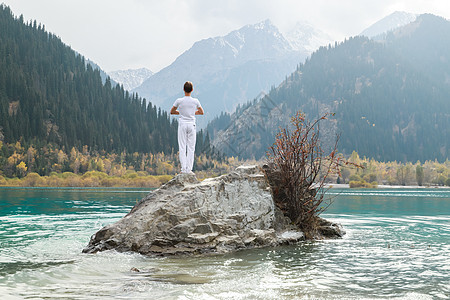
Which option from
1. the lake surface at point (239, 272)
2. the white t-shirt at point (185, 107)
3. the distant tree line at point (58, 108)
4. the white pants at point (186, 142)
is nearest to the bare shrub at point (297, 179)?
the lake surface at point (239, 272)

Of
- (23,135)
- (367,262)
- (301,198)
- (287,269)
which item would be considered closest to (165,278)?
(287,269)

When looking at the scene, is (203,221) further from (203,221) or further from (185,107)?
(185,107)

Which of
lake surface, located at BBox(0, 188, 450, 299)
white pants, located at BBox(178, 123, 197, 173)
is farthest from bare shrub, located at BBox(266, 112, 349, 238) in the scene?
white pants, located at BBox(178, 123, 197, 173)

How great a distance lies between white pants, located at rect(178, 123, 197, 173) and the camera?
1291 centimetres

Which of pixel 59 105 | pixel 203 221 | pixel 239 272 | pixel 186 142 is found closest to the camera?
pixel 239 272

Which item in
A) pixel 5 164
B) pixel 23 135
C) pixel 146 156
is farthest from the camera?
pixel 146 156

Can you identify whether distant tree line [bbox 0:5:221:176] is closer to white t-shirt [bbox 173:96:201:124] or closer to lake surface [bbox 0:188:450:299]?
white t-shirt [bbox 173:96:201:124]

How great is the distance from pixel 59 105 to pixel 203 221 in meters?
158

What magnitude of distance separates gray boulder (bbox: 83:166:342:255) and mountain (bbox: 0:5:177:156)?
116352mm

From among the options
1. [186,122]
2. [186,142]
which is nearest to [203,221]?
[186,142]

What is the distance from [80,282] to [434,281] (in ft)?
22.1

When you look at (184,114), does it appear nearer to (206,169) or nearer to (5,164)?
(5,164)

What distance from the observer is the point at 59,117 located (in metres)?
148

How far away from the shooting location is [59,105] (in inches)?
6152
